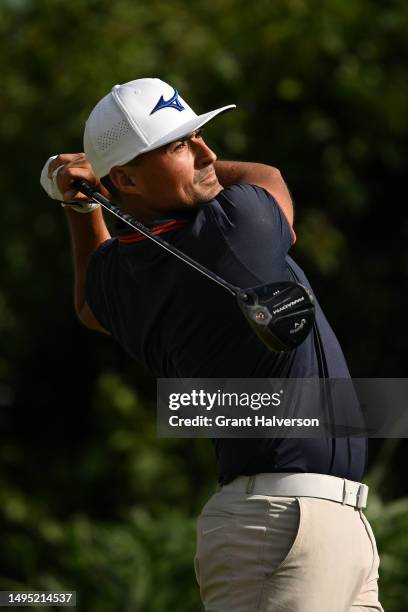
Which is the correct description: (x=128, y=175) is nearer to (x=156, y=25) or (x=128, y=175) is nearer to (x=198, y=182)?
(x=198, y=182)

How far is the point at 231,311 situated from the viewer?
357cm

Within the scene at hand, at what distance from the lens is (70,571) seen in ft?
23.1

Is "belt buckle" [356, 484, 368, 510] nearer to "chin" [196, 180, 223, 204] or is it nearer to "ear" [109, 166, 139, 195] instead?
"chin" [196, 180, 223, 204]

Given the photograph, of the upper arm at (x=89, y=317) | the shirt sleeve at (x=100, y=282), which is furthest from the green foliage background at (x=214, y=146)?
the shirt sleeve at (x=100, y=282)

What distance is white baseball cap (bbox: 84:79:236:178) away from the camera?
3.67 m

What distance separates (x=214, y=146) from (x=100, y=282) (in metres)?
5.49

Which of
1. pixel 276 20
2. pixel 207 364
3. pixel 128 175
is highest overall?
pixel 276 20

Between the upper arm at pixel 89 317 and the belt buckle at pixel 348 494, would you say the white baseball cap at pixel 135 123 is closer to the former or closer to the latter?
the upper arm at pixel 89 317

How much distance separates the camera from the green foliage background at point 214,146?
31.0ft

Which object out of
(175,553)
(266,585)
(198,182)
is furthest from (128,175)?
(175,553)

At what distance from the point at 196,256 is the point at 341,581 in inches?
37.8

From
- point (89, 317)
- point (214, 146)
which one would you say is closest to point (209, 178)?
point (89, 317)

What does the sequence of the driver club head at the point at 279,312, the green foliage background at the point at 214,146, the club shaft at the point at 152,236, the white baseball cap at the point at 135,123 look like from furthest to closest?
the green foliage background at the point at 214,146
the white baseball cap at the point at 135,123
the club shaft at the point at 152,236
the driver club head at the point at 279,312

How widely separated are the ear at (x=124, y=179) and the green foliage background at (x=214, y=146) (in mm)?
5406
